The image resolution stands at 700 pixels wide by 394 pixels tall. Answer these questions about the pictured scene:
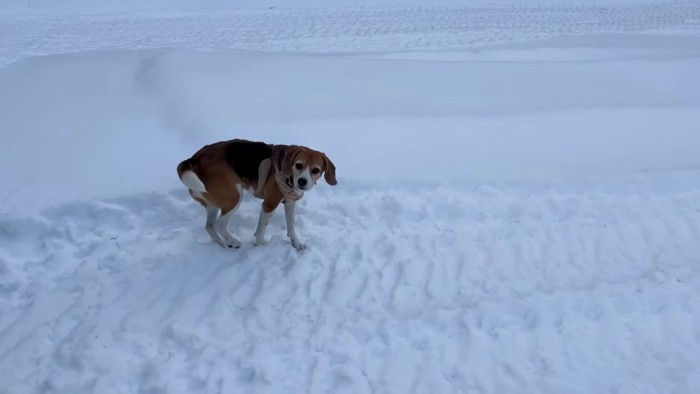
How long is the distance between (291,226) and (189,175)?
0.90 metres

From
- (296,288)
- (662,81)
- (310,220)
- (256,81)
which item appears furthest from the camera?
(662,81)

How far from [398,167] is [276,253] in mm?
1467

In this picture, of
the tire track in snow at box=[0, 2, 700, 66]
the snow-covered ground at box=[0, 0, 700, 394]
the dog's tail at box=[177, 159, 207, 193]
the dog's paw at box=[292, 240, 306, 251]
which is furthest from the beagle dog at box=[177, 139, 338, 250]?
the tire track in snow at box=[0, 2, 700, 66]

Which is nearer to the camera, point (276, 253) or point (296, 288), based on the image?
point (296, 288)

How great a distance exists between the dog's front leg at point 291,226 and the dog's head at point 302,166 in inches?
14.5

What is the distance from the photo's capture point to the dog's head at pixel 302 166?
3.61 m

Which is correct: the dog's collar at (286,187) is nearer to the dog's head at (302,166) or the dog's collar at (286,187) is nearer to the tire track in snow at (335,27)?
the dog's head at (302,166)

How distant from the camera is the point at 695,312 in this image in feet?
12.5

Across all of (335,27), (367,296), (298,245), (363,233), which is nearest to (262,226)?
(298,245)

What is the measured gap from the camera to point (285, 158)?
12.1 feet

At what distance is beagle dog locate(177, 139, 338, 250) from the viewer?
3.63 m

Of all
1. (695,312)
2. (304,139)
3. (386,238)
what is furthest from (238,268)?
(695,312)

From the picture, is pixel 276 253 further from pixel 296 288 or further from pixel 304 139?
pixel 304 139

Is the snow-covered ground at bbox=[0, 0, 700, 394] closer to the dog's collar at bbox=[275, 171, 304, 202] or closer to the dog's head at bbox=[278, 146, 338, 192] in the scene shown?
the dog's collar at bbox=[275, 171, 304, 202]
